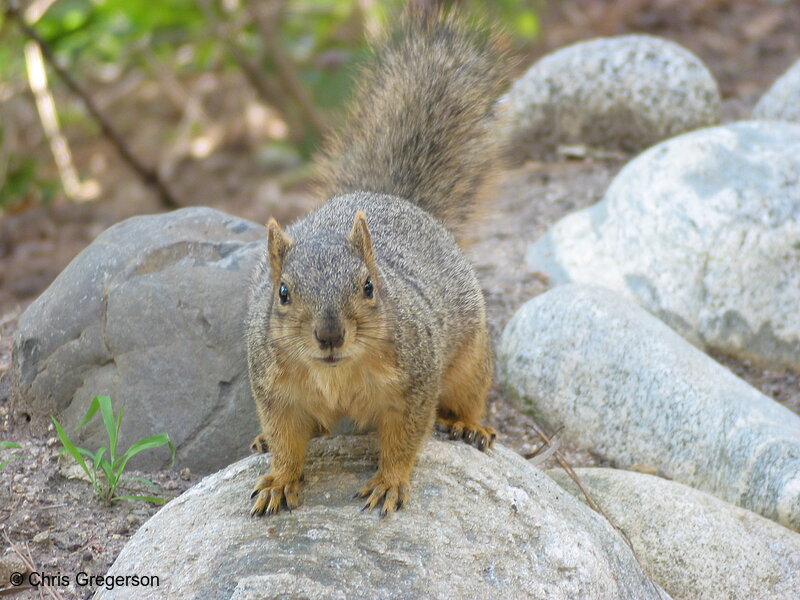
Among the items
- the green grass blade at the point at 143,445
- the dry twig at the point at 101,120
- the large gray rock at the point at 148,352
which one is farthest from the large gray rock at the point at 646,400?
the dry twig at the point at 101,120

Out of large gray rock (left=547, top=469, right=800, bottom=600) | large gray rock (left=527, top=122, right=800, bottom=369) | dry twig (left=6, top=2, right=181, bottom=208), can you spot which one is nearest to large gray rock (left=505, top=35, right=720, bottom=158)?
large gray rock (left=527, top=122, right=800, bottom=369)

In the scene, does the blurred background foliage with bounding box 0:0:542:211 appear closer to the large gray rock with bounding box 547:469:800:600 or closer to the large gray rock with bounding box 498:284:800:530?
the large gray rock with bounding box 498:284:800:530

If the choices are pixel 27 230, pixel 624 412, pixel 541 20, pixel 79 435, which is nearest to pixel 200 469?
pixel 79 435

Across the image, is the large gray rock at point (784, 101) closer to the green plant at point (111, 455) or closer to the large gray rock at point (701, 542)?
the large gray rock at point (701, 542)

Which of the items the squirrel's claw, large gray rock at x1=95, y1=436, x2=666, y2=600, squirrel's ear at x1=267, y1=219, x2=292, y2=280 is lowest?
A: the squirrel's claw

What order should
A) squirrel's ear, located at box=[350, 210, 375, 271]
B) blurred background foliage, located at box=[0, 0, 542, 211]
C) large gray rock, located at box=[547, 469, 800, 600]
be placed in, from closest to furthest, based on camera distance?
squirrel's ear, located at box=[350, 210, 375, 271] < large gray rock, located at box=[547, 469, 800, 600] < blurred background foliage, located at box=[0, 0, 542, 211]

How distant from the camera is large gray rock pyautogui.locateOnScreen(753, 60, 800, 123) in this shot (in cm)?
603

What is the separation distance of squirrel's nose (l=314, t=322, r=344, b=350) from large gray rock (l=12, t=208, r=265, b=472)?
127cm

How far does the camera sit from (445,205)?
4.29 meters

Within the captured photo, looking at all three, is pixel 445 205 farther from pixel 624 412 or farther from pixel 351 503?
pixel 351 503

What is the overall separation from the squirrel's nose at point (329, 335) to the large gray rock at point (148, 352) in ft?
4.18

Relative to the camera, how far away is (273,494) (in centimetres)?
291

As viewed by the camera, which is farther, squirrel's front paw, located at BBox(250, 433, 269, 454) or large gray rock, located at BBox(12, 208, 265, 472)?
large gray rock, located at BBox(12, 208, 265, 472)

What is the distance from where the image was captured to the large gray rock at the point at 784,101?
6027 millimetres
